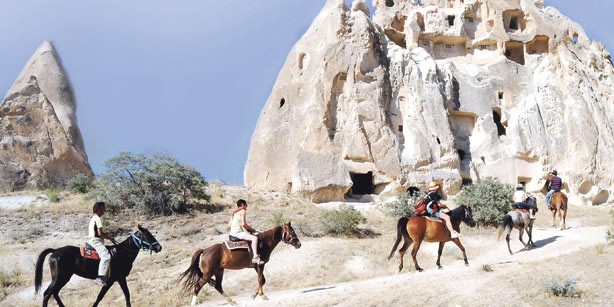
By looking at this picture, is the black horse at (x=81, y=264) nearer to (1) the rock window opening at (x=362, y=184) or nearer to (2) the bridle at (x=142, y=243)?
(2) the bridle at (x=142, y=243)

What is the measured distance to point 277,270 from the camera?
585 inches

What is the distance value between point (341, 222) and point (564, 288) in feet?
34.6

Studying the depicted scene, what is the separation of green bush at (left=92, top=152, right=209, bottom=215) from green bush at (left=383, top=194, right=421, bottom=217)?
7279 millimetres

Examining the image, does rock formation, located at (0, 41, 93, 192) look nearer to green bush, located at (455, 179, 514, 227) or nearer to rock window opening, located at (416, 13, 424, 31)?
green bush, located at (455, 179, 514, 227)

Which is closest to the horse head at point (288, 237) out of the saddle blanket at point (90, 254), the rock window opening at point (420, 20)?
the saddle blanket at point (90, 254)

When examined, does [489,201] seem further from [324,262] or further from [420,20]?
[420,20]

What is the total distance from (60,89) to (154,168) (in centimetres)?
1442

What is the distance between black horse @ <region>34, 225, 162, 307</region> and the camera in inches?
395

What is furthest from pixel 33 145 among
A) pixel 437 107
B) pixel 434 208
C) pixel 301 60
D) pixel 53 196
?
pixel 434 208

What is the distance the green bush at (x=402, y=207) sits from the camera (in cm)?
2131

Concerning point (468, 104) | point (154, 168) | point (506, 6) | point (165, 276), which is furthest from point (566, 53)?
point (165, 276)

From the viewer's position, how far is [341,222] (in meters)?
18.7

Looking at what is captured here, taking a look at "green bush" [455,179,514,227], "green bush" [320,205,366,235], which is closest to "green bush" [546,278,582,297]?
"green bush" [320,205,366,235]

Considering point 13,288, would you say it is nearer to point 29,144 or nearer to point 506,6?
point 29,144
